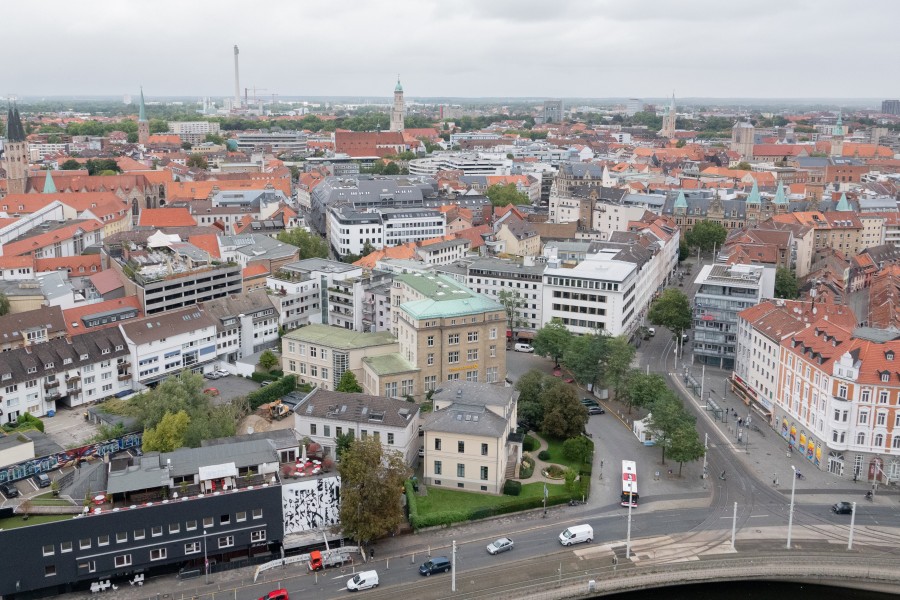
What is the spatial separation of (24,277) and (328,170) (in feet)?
278

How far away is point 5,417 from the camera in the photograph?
53156 mm

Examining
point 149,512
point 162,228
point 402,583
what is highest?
point 162,228

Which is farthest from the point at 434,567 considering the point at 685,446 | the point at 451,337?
the point at 451,337

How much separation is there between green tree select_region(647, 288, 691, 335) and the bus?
26909 millimetres

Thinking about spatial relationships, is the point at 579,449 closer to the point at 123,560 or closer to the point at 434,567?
the point at 434,567

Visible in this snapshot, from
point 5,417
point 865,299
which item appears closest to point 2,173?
point 5,417

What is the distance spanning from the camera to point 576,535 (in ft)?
137

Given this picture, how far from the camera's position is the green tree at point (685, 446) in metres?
48.0

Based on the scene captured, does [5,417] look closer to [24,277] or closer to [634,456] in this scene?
[24,277]

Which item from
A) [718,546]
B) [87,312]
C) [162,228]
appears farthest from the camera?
[162,228]

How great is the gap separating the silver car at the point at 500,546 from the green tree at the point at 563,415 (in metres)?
12.1

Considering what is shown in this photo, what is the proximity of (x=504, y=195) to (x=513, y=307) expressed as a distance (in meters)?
57.4

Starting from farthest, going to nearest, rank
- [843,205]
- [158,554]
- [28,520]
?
[843,205] < [158,554] < [28,520]

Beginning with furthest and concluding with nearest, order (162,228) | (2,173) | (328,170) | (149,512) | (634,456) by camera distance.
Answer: (328,170) → (2,173) → (162,228) → (634,456) → (149,512)
